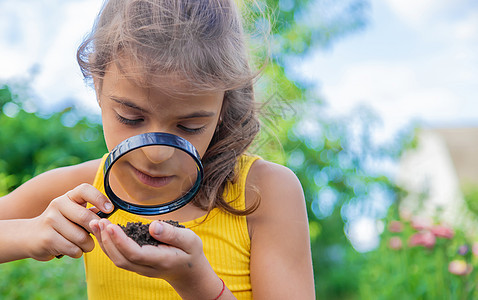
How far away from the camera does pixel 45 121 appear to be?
20.5 ft

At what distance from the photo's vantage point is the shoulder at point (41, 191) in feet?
7.25

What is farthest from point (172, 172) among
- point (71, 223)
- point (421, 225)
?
point (421, 225)

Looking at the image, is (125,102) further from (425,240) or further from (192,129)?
(425,240)

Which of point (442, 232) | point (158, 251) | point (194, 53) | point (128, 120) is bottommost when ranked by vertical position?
point (442, 232)

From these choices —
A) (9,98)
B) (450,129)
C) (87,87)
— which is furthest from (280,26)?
(450,129)

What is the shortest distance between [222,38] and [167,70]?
0.30 metres

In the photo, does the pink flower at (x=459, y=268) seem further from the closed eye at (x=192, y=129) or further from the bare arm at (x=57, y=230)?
the bare arm at (x=57, y=230)

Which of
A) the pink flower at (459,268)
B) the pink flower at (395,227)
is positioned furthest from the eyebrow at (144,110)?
the pink flower at (395,227)

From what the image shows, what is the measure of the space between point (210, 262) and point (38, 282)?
88.7 inches

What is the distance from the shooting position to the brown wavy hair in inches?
71.1

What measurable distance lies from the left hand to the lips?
0.29 m

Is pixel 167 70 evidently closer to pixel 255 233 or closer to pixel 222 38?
pixel 222 38

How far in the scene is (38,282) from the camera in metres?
3.78

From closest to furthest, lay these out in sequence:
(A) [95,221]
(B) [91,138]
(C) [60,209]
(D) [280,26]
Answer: (A) [95,221] → (C) [60,209] → (D) [280,26] → (B) [91,138]
